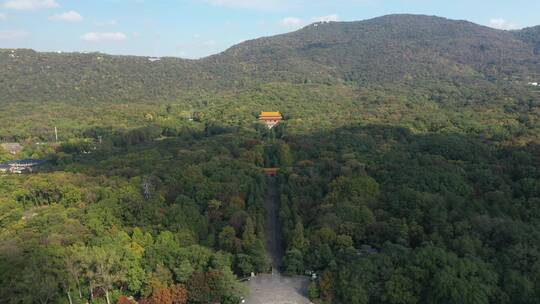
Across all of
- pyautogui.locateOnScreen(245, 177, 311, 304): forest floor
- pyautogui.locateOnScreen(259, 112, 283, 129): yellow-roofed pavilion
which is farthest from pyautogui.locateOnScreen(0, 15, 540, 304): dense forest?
pyautogui.locateOnScreen(259, 112, 283, 129): yellow-roofed pavilion

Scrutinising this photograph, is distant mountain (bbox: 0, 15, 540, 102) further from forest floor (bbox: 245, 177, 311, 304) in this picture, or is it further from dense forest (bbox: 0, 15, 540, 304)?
forest floor (bbox: 245, 177, 311, 304)

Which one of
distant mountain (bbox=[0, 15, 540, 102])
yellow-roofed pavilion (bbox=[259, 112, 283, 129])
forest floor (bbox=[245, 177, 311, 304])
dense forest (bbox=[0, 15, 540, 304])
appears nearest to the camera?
dense forest (bbox=[0, 15, 540, 304])

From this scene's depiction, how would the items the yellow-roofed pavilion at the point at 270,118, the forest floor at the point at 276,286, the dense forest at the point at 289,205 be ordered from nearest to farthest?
1. the dense forest at the point at 289,205
2. the forest floor at the point at 276,286
3. the yellow-roofed pavilion at the point at 270,118

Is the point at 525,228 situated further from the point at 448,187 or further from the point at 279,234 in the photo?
the point at 279,234

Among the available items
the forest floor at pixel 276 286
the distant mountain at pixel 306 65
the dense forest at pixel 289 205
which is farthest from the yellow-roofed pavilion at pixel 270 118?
the forest floor at pixel 276 286

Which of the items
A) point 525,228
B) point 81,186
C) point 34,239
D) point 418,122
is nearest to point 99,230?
point 34,239

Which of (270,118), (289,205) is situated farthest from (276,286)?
(270,118)

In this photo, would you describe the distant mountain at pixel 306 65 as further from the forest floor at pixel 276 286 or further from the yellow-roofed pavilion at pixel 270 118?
the forest floor at pixel 276 286

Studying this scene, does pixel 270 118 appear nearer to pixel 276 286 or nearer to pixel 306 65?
pixel 276 286
